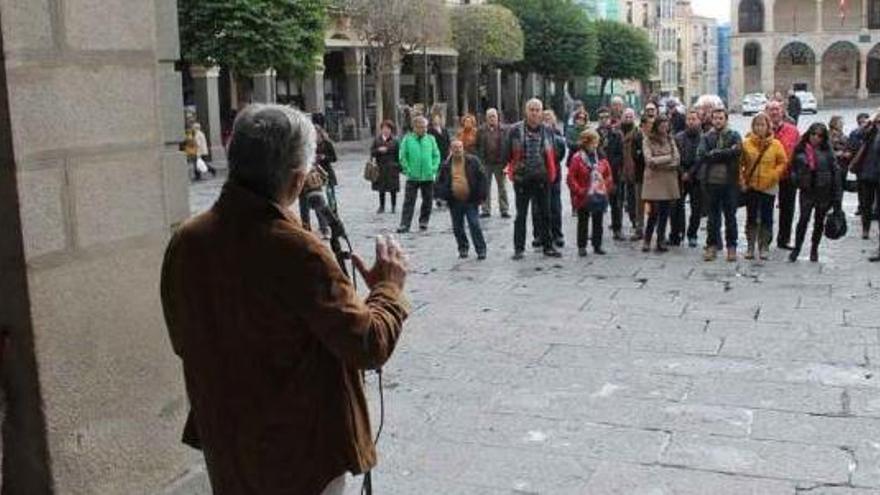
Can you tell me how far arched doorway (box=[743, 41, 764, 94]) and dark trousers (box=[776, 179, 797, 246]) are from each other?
6933 centimetres

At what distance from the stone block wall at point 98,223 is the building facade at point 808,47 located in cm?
7510

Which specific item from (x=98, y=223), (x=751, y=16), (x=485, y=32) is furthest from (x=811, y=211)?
(x=751, y=16)

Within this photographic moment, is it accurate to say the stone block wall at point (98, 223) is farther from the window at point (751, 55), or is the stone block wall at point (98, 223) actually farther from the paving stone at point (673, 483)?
the window at point (751, 55)

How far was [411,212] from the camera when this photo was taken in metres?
14.2

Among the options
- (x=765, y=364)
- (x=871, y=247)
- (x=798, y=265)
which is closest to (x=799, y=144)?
(x=798, y=265)

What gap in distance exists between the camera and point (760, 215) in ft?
37.6

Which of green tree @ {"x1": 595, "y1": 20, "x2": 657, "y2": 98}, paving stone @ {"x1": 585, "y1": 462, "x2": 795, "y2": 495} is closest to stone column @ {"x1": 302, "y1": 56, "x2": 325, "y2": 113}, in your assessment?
green tree @ {"x1": 595, "y1": 20, "x2": 657, "y2": 98}

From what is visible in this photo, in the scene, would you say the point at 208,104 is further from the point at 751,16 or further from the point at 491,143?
the point at 751,16

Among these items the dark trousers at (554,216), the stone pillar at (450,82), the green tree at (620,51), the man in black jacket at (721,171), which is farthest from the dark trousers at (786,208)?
the green tree at (620,51)

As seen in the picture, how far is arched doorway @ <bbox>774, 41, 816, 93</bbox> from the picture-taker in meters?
76.6

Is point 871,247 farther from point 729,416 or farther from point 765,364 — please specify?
point 729,416

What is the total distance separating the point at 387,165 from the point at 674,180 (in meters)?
5.65

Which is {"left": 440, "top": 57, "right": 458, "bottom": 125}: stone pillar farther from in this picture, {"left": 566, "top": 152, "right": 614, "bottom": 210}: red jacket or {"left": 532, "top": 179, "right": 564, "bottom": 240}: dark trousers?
{"left": 566, "top": 152, "right": 614, "bottom": 210}: red jacket

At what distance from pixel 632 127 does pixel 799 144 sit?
2.15 meters
